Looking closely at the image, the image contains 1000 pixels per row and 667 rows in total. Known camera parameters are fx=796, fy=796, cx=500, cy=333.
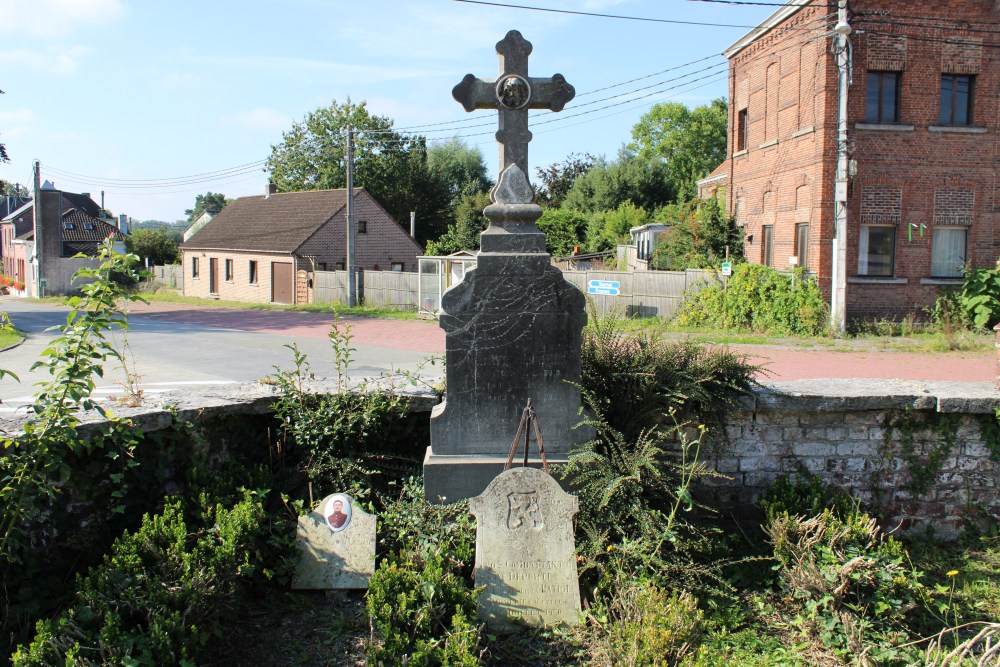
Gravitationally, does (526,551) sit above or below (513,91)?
below

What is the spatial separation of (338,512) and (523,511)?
115 centimetres

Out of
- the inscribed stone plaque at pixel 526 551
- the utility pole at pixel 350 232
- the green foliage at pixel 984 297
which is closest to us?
the inscribed stone plaque at pixel 526 551

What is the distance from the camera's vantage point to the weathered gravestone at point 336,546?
476cm

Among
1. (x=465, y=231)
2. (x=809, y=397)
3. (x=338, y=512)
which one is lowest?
(x=338, y=512)

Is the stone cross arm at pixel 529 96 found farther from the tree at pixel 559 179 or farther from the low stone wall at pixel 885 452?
the tree at pixel 559 179

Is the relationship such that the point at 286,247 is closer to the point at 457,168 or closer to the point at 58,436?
the point at 457,168

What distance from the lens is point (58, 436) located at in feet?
13.9

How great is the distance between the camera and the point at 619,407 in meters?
5.71

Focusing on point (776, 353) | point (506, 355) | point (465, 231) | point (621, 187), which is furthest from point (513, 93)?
point (621, 187)

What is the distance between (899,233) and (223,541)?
19.7 metres

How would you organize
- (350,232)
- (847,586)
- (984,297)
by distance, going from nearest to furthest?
1. (847,586)
2. (984,297)
3. (350,232)

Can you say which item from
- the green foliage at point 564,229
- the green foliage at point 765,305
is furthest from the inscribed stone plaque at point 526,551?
the green foliage at point 564,229

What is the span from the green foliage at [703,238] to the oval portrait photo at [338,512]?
2040cm

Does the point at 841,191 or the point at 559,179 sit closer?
the point at 841,191
